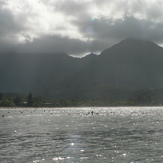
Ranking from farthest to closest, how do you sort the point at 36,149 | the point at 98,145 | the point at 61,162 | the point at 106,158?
the point at 98,145, the point at 36,149, the point at 106,158, the point at 61,162

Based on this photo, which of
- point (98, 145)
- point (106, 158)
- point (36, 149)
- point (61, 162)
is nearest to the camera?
point (61, 162)

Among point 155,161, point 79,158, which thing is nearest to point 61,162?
point 79,158

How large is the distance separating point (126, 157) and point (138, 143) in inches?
693

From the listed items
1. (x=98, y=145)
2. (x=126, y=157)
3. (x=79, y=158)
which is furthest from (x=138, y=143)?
(x=79, y=158)

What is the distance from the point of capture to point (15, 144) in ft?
215

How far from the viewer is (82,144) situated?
213 ft

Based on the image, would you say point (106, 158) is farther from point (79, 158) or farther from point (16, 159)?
point (16, 159)

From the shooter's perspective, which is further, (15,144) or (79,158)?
(15,144)

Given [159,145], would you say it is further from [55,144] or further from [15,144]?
[15,144]

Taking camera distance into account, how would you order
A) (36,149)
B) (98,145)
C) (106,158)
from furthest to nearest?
1. (98,145)
2. (36,149)
3. (106,158)

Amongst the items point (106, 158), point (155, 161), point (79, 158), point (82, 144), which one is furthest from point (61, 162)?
point (82, 144)

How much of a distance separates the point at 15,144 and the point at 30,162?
68.0 ft

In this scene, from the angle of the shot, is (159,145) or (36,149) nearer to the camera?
(36,149)

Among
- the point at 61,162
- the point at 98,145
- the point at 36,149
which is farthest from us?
the point at 98,145
